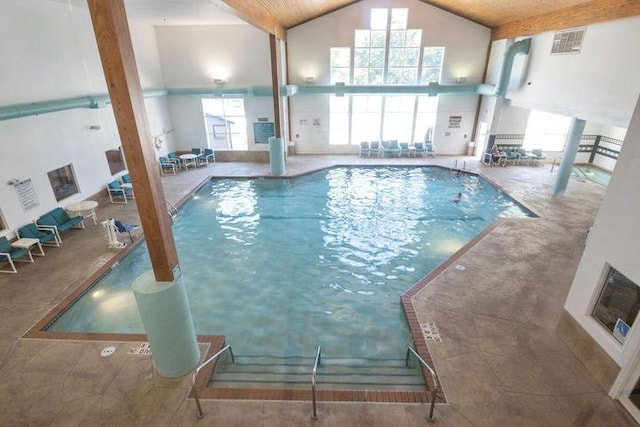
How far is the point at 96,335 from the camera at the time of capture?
5.52 meters

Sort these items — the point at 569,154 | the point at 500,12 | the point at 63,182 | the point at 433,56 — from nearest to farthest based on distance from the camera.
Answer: the point at 63,182, the point at 569,154, the point at 500,12, the point at 433,56

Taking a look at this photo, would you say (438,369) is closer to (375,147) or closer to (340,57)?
(375,147)

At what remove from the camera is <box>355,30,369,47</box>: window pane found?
15891mm

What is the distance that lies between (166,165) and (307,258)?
32.4 ft

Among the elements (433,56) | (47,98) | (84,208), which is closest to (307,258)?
(84,208)

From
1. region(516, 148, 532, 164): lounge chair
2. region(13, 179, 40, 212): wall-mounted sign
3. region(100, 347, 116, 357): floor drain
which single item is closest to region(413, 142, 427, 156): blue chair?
region(516, 148, 532, 164): lounge chair

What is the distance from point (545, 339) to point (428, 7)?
15144 millimetres

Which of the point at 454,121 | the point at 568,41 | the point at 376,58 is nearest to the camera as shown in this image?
the point at 568,41

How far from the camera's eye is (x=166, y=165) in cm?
1512

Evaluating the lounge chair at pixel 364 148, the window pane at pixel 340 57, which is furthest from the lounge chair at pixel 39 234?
the window pane at pixel 340 57

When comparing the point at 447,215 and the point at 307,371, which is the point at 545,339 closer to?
the point at 307,371

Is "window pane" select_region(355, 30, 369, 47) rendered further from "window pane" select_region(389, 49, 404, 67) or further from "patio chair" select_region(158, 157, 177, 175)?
"patio chair" select_region(158, 157, 177, 175)

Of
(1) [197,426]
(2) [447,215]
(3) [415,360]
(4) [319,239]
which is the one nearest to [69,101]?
(4) [319,239]

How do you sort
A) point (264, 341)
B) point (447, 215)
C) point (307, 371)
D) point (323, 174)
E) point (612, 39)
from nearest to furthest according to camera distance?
point (307, 371) → point (264, 341) → point (612, 39) → point (447, 215) → point (323, 174)
